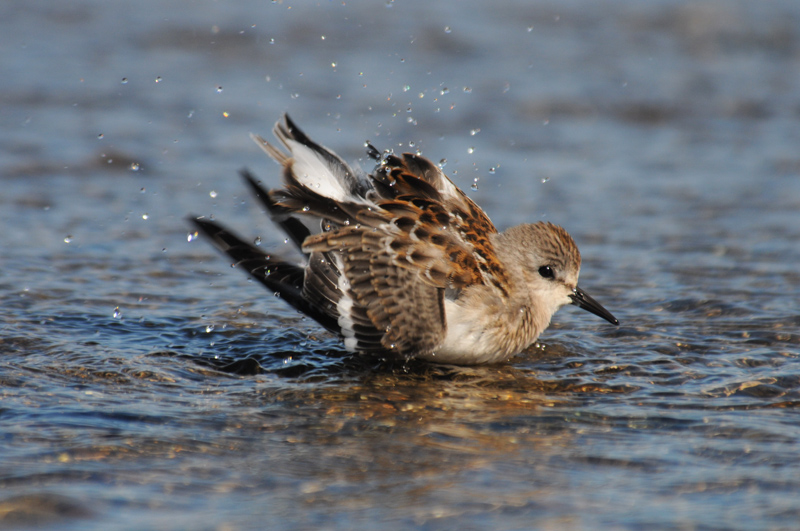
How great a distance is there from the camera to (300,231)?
5594 millimetres

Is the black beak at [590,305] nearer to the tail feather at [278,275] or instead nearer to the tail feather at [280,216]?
the tail feather at [278,275]

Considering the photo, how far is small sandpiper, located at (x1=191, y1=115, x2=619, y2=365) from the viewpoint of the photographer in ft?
17.1

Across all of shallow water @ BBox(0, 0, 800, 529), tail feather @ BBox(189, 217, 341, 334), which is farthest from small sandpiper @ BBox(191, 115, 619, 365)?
shallow water @ BBox(0, 0, 800, 529)

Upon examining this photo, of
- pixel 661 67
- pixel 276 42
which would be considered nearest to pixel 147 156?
pixel 276 42

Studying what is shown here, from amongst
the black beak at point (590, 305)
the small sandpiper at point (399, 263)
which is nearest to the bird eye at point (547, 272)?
the small sandpiper at point (399, 263)

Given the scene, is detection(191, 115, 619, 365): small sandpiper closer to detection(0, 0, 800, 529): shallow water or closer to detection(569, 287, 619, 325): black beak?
detection(569, 287, 619, 325): black beak

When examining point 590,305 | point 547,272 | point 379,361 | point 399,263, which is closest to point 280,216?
point 399,263

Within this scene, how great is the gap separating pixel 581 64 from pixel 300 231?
7.69m

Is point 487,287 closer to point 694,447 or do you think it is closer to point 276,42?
point 694,447

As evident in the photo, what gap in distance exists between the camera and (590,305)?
5.80 meters

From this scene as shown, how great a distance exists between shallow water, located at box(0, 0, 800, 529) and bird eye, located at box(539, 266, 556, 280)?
45 cm

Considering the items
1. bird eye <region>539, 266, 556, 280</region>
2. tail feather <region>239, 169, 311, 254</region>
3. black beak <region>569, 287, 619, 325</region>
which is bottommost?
black beak <region>569, 287, 619, 325</region>

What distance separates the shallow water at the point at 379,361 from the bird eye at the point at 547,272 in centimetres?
45

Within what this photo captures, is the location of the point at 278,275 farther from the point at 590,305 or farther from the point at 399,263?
the point at 590,305
